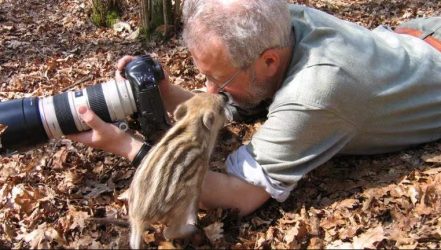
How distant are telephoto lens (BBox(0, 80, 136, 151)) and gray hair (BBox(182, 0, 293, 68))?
75 centimetres

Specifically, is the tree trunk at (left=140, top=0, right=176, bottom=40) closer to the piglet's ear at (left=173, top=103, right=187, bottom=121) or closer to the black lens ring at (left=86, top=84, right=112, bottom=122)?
the black lens ring at (left=86, top=84, right=112, bottom=122)

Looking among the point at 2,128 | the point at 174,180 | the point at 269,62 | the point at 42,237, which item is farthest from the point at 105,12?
the point at 174,180

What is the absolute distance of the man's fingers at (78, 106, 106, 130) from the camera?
151 inches

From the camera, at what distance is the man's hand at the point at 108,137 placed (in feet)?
12.7

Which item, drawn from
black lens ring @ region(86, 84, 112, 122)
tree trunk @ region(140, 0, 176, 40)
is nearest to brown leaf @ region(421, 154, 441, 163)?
black lens ring @ region(86, 84, 112, 122)

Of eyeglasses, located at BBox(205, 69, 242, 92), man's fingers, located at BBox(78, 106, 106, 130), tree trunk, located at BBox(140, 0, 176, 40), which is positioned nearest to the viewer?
man's fingers, located at BBox(78, 106, 106, 130)

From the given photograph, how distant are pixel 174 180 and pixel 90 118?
3.13ft

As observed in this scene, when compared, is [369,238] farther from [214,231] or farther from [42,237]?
[42,237]

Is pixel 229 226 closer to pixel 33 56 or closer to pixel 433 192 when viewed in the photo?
pixel 433 192

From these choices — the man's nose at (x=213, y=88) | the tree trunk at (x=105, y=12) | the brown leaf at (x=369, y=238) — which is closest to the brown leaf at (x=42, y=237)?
the man's nose at (x=213, y=88)

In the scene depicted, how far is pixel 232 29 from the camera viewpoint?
147 inches

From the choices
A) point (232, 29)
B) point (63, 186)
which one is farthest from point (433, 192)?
point (63, 186)

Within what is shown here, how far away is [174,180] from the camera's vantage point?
11.0ft

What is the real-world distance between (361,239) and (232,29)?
177 centimetres
